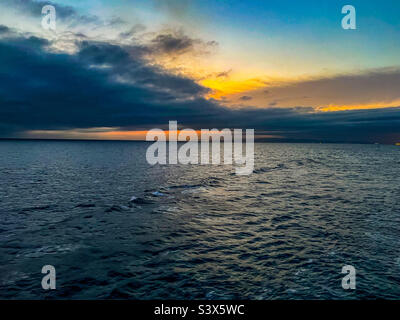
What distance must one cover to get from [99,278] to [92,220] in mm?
10518

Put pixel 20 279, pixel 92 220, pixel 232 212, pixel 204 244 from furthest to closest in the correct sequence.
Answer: pixel 232 212
pixel 92 220
pixel 204 244
pixel 20 279

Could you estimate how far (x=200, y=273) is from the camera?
43.6 ft

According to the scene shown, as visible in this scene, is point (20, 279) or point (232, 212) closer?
point (20, 279)

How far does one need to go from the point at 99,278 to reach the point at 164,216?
11534mm

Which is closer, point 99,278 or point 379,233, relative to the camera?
point 99,278

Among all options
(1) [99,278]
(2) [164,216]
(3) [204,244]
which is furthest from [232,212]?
(1) [99,278]
